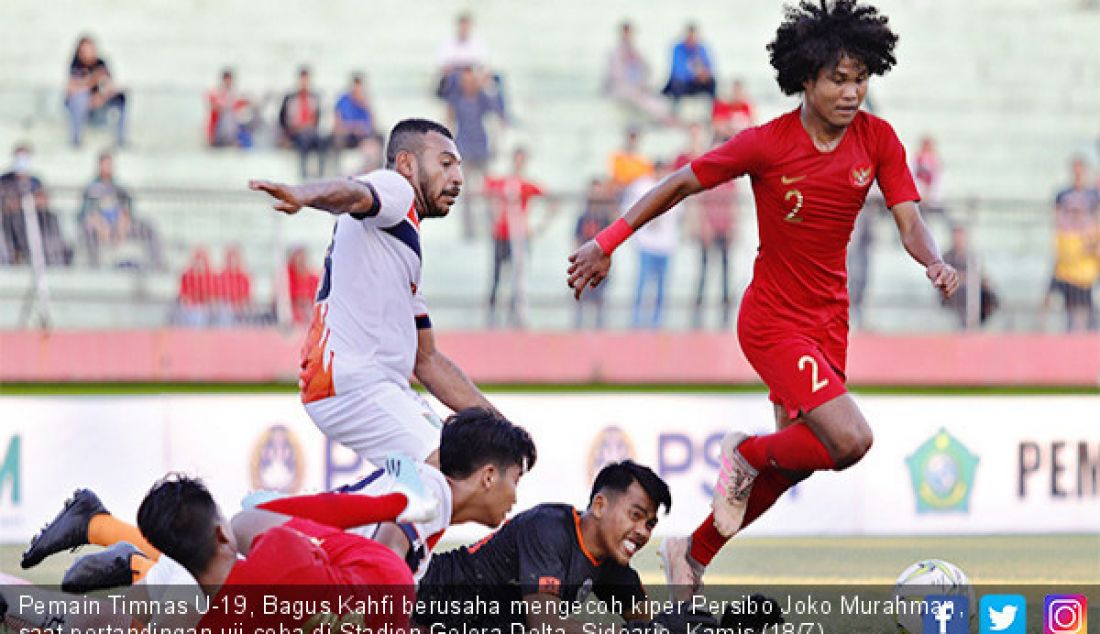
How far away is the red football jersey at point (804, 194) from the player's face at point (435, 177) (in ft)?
3.67

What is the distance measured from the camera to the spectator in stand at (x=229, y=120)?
77.1ft

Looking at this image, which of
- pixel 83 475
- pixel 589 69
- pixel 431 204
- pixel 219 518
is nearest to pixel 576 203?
pixel 83 475

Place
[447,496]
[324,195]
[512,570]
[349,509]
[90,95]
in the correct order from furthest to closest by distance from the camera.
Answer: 1. [90,95]
2. [512,570]
3. [324,195]
4. [447,496]
5. [349,509]

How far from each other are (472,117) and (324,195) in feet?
51.1

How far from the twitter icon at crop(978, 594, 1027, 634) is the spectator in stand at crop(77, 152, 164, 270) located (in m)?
11.3

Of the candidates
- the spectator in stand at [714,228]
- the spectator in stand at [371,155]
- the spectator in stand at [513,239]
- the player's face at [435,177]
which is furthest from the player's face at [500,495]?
the spectator in stand at [371,155]

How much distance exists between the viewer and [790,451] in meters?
8.21

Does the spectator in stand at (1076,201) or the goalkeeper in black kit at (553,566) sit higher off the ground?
the spectator in stand at (1076,201)

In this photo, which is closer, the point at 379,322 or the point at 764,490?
the point at 379,322

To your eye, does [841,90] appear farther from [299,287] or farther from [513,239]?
[513,239]

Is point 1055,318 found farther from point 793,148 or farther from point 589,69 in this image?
point 793,148

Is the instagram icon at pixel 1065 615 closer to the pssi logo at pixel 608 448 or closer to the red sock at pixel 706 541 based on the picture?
the red sock at pixel 706 541

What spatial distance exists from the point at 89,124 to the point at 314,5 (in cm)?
560

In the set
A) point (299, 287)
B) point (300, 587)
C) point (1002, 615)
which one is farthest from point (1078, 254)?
point (300, 587)
